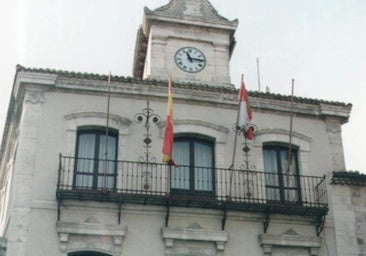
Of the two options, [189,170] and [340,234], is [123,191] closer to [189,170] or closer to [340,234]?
[189,170]

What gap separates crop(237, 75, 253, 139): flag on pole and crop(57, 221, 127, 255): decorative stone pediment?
4415 millimetres

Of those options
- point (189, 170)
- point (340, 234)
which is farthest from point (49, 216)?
point (340, 234)

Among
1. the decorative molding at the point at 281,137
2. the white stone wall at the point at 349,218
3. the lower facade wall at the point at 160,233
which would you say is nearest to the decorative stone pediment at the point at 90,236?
the lower facade wall at the point at 160,233

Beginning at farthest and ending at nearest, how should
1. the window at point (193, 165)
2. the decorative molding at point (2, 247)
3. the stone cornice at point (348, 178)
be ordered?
1. the stone cornice at point (348, 178)
2. the window at point (193, 165)
3. the decorative molding at point (2, 247)

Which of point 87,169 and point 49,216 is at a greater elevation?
point 87,169

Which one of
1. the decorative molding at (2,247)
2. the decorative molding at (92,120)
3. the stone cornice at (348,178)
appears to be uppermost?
the decorative molding at (92,120)

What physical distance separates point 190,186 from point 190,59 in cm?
571

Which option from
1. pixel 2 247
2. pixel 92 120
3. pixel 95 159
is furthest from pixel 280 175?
pixel 2 247

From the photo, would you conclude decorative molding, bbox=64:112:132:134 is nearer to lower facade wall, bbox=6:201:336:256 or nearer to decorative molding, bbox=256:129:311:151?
lower facade wall, bbox=6:201:336:256

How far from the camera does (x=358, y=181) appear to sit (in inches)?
756

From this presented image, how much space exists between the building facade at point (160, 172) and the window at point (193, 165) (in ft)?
0.11

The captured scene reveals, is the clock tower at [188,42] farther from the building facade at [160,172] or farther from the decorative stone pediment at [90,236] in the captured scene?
the decorative stone pediment at [90,236]

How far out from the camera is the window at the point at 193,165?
18359mm

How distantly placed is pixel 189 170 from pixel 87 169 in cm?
293
